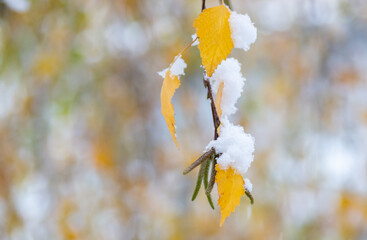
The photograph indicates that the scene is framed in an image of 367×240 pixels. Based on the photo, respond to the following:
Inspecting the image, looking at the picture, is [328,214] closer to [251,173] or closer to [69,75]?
[251,173]

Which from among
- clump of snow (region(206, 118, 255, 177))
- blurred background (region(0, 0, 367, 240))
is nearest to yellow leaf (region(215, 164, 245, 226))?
clump of snow (region(206, 118, 255, 177))

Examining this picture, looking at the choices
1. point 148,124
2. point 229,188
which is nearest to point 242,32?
point 229,188

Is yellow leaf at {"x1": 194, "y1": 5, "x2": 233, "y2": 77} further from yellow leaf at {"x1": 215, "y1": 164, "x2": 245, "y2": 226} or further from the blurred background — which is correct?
the blurred background

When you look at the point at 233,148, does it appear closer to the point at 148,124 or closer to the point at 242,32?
the point at 242,32

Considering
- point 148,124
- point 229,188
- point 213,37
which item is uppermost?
point 148,124

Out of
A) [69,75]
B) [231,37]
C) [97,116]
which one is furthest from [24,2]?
[97,116]

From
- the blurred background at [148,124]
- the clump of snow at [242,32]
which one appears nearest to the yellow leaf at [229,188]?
the clump of snow at [242,32]
